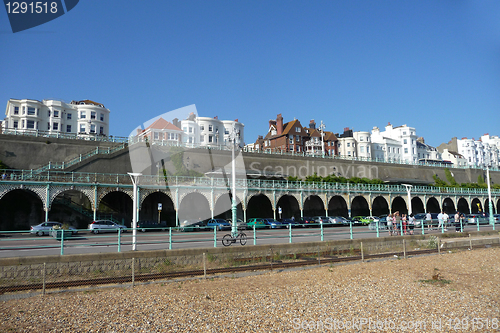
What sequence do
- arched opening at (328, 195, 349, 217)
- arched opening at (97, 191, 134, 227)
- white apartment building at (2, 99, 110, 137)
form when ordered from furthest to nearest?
white apartment building at (2, 99, 110, 137) < arched opening at (328, 195, 349, 217) < arched opening at (97, 191, 134, 227)

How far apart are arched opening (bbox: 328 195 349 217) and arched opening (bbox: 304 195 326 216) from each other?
5.94 ft

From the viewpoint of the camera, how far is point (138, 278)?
13898mm

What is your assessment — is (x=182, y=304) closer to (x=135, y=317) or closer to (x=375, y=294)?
(x=135, y=317)

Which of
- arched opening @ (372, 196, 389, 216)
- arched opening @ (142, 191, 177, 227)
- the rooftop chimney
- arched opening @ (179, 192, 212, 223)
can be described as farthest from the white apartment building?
arched opening @ (372, 196, 389, 216)

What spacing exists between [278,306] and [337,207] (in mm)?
47887

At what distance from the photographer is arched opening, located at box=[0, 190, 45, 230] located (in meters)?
36.5

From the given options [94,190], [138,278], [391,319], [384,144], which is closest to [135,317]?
[138,278]

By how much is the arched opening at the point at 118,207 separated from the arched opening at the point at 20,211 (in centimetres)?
611

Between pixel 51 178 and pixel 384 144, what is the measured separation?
83.4m

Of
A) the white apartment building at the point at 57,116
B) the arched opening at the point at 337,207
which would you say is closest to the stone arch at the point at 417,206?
the arched opening at the point at 337,207

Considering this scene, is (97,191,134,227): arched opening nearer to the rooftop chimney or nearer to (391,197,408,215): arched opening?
(391,197,408,215): arched opening

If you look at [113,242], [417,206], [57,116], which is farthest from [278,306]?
[57,116]

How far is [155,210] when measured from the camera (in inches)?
1737

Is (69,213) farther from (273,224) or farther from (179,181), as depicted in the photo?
(273,224)
